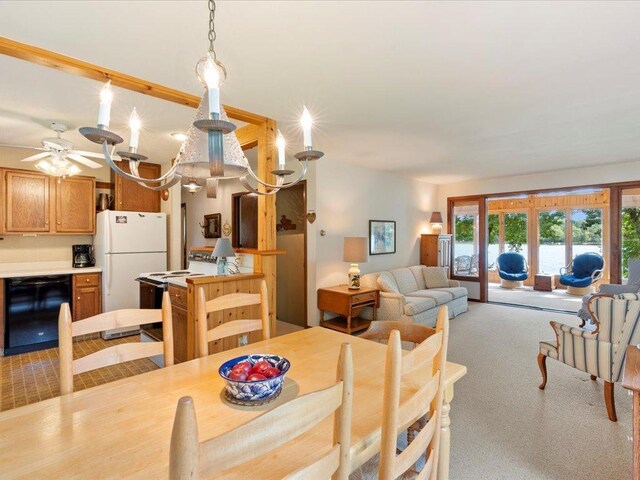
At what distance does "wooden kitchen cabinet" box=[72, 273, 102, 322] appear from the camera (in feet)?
13.6

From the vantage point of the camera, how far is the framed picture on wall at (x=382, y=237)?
18.2ft

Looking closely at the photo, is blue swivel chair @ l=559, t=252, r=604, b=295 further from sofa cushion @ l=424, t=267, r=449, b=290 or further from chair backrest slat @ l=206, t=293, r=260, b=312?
chair backrest slat @ l=206, t=293, r=260, b=312

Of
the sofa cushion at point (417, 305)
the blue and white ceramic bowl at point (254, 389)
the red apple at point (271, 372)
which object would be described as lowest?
the sofa cushion at point (417, 305)

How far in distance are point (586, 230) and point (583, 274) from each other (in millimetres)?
1233

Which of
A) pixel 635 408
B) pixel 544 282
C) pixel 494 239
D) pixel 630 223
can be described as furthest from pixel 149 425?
pixel 494 239

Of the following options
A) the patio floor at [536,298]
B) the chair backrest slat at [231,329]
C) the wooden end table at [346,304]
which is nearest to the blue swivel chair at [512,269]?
the patio floor at [536,298]

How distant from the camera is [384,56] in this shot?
6.75ft

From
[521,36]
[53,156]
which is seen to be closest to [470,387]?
[521,36]

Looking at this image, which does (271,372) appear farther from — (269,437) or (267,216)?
(267,216)

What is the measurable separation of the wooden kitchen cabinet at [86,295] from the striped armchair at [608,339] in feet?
17.3

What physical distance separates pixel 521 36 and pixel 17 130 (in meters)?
4.75

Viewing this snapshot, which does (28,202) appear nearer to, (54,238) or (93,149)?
(54,238)

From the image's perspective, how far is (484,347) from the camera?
13.1ft

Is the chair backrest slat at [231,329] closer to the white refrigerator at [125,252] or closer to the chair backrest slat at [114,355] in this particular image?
the chair backrest slat at [114,355]
